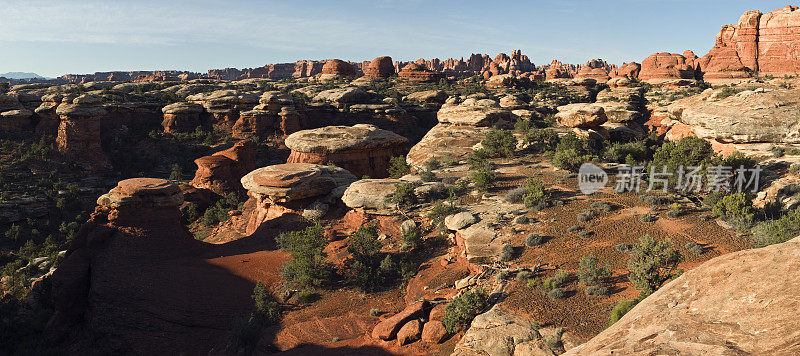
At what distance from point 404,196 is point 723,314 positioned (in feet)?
43.3

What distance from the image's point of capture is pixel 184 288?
1420cm

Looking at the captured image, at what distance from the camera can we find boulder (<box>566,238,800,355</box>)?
13.6 ft

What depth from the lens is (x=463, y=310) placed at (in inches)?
392

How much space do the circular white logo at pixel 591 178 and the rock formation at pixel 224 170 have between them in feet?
78.7

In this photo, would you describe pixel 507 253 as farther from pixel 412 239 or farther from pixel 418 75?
pixel 418 75

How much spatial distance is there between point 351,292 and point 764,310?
37.4 ft

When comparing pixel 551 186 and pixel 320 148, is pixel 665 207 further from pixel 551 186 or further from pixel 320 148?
pixel 320 148

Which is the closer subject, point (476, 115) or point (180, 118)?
point (476, 115)

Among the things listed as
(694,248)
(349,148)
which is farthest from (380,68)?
(694,248)

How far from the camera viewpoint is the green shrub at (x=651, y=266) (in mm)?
9383

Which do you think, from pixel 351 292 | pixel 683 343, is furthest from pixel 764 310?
pixel 351 292

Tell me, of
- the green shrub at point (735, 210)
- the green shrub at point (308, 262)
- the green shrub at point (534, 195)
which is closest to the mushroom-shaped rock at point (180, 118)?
the green shrub at point (308, 262)

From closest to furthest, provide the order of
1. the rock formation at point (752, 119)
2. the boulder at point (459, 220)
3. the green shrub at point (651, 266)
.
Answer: the green shrub at point (651, 266), the boulder at point (459, 220), the rock formation at point (752, 119)

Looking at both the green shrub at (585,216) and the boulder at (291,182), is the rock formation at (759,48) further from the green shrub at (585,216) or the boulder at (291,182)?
the boulder at (291,182)
